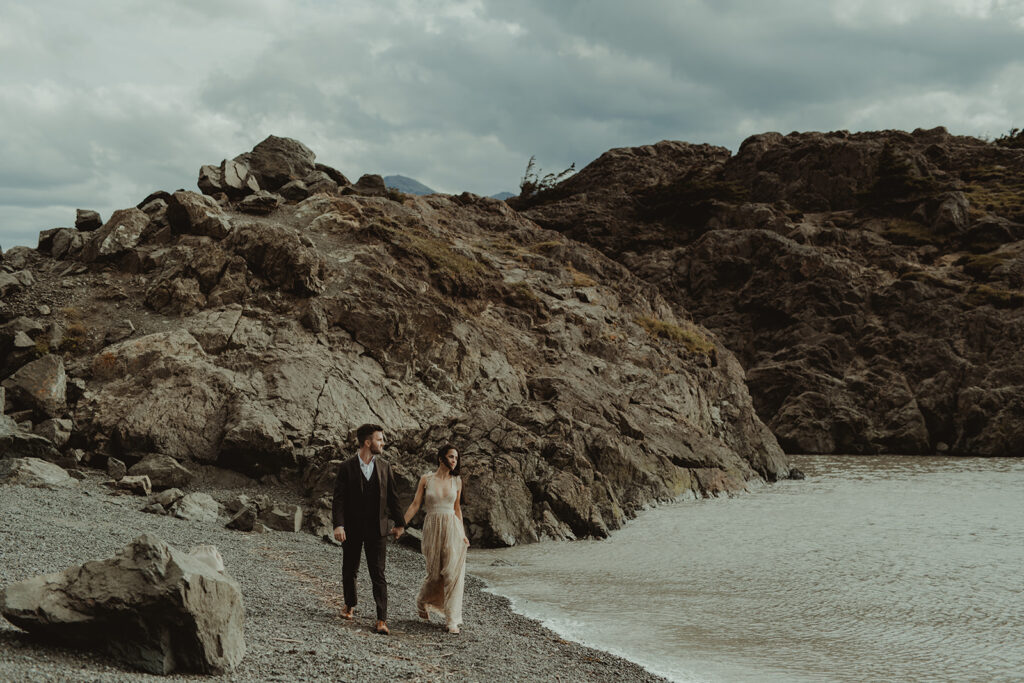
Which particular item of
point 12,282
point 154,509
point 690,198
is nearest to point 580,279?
point 12,282

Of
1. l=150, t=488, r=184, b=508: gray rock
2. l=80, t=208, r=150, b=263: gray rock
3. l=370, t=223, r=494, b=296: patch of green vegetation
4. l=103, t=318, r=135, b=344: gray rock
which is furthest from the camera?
l=370, t=223, r=494, b=296: patch of green vegetation

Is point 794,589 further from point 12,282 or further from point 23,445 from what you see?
point 12,282

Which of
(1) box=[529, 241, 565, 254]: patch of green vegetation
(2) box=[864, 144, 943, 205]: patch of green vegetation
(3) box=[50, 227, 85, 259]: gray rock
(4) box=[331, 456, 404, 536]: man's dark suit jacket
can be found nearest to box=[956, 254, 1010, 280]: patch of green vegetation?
(2) box=[864, 144, 943, 205]: patch of green vegetation

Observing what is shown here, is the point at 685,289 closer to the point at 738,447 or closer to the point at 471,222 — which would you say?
the point at 471,222

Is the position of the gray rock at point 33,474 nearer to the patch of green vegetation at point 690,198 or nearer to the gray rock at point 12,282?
the gray rock at point 12,282

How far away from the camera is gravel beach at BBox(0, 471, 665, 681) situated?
25.5 feet

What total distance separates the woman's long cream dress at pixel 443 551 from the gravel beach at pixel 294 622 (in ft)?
1.31

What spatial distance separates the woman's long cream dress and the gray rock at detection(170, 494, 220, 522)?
8894 millimetres

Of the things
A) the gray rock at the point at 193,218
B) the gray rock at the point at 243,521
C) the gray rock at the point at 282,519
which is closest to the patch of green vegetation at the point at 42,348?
the gray rock at the point at 193,218

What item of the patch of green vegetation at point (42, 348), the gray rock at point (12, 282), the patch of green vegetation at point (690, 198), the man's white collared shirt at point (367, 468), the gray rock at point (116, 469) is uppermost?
the patch of green vegetation at point (690, 198)

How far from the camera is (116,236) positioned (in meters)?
31.0

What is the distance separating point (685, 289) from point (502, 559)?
5838cm

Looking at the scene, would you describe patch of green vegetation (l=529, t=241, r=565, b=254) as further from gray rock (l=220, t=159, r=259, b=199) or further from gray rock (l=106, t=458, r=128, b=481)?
gray rock (l=106, t=458, r=128, b=481)

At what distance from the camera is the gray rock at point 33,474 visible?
18094 mm
